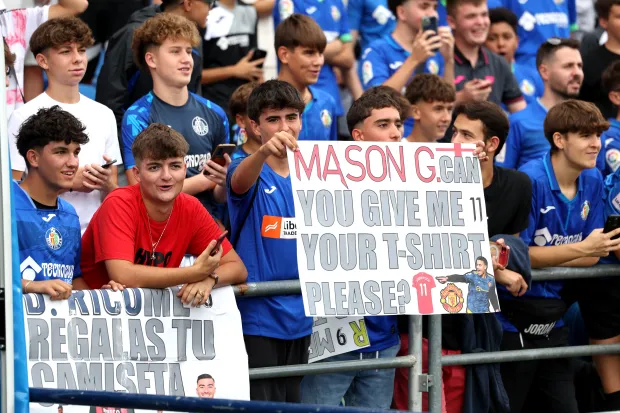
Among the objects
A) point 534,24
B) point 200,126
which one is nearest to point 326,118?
point 200,126

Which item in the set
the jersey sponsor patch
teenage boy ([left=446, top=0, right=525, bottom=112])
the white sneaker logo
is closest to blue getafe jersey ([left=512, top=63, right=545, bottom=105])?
teenage boy ([left=446, top=0, right=525, bottom=112])

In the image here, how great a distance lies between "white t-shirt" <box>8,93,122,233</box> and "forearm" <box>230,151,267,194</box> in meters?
1.07

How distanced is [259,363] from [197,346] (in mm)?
415

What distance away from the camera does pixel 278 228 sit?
20.6 feet

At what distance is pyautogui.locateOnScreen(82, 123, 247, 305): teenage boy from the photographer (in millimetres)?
5777

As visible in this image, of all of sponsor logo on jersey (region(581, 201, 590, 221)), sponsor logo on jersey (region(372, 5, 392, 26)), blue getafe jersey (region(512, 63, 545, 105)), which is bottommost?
sponsor logo on jersey (region(581, 201, 590, 221))

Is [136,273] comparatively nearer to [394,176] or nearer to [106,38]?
[394,176]

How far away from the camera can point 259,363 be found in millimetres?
6168

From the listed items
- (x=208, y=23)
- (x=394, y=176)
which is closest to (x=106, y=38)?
(x=208, y=23)

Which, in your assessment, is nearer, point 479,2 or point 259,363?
point 259,363

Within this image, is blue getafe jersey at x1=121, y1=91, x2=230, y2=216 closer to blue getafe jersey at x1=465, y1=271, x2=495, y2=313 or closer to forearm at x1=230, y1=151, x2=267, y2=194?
forearm at x1=230, y1=151, x2=267, y2=194

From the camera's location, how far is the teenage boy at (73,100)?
6855mm

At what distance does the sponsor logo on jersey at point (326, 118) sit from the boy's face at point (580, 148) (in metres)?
1.52

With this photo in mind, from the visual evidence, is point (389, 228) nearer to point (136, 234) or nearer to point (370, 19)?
point (136, 234)
